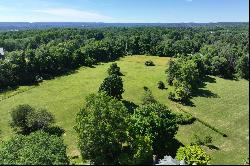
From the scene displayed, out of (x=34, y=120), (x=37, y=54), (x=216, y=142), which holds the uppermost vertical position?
(x=37, y=54)

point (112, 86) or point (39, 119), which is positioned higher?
point (112, 86)

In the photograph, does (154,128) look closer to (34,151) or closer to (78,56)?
(34,151)

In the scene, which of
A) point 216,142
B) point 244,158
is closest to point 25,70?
point 216,142

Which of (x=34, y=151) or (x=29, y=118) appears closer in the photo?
(x=34, y=151)

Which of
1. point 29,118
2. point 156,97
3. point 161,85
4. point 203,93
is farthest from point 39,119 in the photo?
point 203,93

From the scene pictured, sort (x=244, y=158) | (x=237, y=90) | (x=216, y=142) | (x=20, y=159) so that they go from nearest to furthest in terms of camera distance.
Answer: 1. (x=20, y=159)
2. (x=244, y=158)
3. (x=216, y=142)
4. (x=237, y=90)

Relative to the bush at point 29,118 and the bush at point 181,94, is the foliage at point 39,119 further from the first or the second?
the bush at point 181,94

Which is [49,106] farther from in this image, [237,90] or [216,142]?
[237,90]
